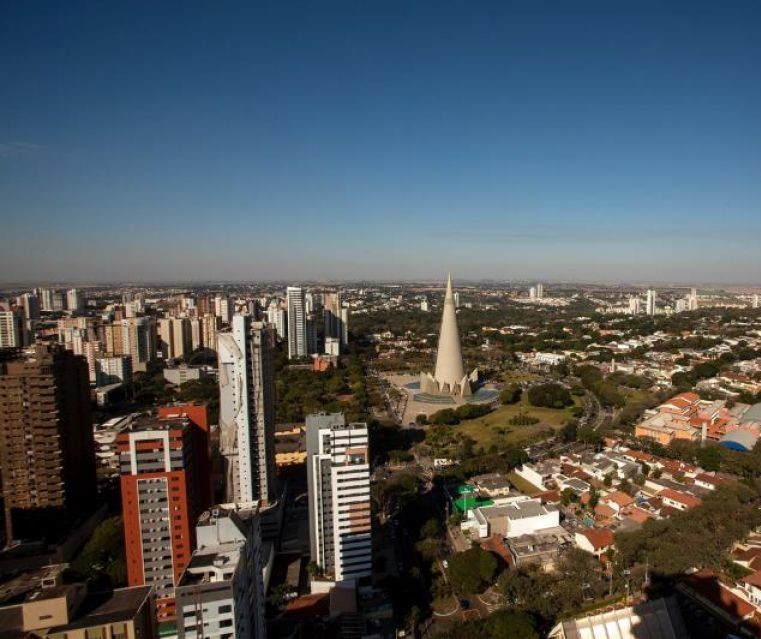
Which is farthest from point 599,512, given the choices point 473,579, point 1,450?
point 1,450

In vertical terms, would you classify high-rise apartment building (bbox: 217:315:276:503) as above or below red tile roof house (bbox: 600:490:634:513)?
above

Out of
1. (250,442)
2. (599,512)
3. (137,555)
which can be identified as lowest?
(599,512)

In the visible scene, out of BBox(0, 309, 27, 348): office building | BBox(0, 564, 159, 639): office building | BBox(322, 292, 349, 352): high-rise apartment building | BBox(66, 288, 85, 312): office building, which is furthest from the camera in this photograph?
BBox(66, 288, 85, 312): office building

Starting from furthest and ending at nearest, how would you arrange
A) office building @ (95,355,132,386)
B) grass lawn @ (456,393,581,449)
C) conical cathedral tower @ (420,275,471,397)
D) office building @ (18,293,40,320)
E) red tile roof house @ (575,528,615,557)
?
office building @ (18,293,40,320), office building @ (95,355,132,386), conical cathedral tower @ (420,275,471,397), grass lawn @ (456,393,581,449), red tile roof house @ (575,528,615,557)

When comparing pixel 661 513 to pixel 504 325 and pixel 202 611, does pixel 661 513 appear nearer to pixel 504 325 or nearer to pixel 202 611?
pixel 202 611

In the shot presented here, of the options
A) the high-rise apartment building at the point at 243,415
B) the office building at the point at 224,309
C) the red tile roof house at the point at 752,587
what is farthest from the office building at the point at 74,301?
the red tile roof house at the point at 752,587

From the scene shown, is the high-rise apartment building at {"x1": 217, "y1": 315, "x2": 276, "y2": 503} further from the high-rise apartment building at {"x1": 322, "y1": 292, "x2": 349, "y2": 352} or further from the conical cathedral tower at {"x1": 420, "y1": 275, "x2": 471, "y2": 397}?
the high-rise apartment building at {"x1": 322, "y1": 292, "x2": 349, "y2": 352}

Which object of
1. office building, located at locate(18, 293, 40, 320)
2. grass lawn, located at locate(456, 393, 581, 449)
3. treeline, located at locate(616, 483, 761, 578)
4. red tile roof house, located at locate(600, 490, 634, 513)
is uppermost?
office building, located at locate(18, 293, 40, 320)

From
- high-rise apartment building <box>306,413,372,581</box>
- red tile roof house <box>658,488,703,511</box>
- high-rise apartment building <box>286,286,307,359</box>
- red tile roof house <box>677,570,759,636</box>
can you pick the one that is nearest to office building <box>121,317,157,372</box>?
high-rise apartment building <box>286,286,307,359</box>
